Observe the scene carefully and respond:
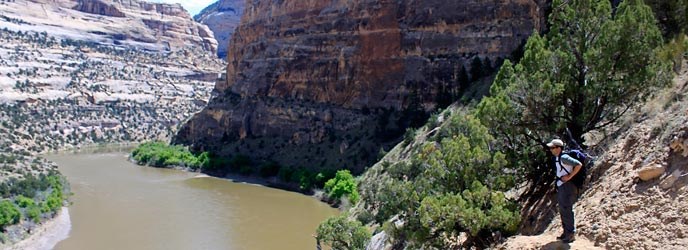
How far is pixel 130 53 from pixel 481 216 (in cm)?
12810

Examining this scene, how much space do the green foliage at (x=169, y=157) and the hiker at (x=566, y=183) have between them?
62041mm

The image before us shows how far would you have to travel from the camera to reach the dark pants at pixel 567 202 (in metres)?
8.91

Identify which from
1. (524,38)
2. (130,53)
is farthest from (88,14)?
(524,38)

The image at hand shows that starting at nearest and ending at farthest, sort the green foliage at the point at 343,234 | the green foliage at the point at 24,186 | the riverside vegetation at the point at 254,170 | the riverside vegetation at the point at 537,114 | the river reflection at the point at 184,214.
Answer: the riverside vegetation at the point at 537,114 < the green foliage at the point at 343,234 < the river reflection at the point at 184,214 < the green foliage at the point at 24,186 < the riverside vegetation at the point at 254,170

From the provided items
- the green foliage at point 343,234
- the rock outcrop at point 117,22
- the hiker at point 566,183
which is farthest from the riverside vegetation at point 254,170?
the rock outcrop at point 117,22

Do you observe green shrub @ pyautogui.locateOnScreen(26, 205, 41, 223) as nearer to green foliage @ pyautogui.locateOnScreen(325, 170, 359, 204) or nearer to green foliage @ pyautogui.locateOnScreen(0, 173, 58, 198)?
green foliage @ pyautogui.locateOnScreen(0, 173, 58, 198)

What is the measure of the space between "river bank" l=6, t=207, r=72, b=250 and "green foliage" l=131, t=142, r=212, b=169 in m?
28.5

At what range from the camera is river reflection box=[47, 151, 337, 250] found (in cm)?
3572

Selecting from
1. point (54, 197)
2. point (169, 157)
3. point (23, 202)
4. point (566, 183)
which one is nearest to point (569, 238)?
point (566, 183)

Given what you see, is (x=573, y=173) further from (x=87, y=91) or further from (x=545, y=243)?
(x=87, y=91)

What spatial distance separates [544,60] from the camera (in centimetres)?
1285

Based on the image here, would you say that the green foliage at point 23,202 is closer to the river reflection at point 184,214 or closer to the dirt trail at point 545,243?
the river reflection at point 184,214

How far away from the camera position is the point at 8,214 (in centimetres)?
3400

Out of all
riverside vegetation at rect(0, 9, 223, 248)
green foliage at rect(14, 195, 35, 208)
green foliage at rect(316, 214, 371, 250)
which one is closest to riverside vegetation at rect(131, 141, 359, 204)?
riverside vegetation at rect(0, 9, 223, 248)
